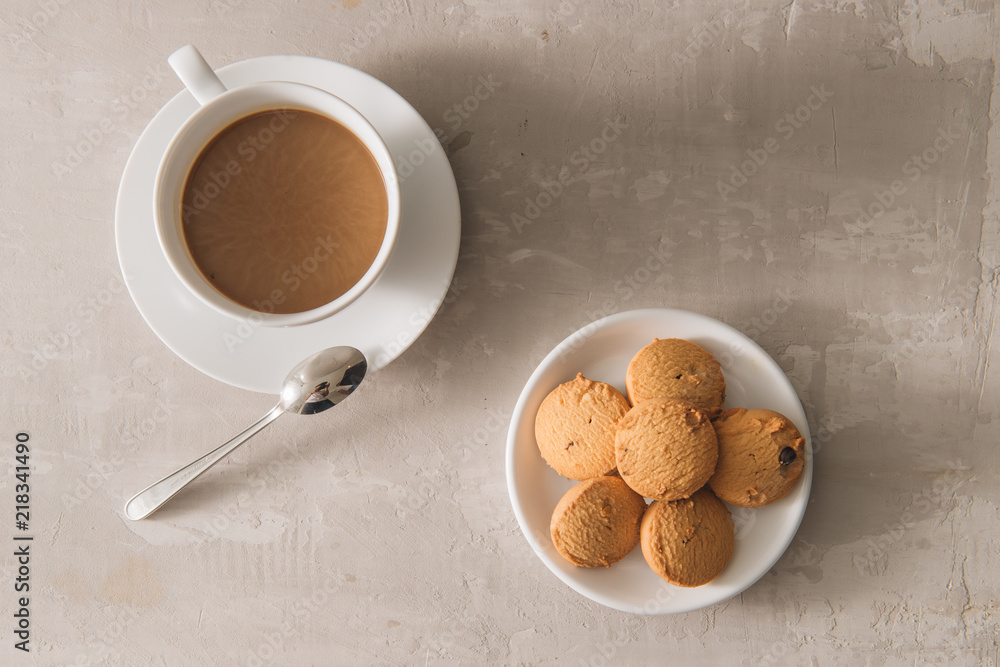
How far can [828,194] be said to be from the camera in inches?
39.6

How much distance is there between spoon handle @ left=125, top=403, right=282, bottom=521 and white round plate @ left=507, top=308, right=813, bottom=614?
1.28 ft

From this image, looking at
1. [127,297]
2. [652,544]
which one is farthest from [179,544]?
[652,544]

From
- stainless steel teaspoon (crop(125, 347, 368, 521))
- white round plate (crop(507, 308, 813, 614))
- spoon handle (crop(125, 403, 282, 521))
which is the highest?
stainless steel teaspoon (crop(125, 347, 368, 521))

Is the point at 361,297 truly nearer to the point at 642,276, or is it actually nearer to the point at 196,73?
the point at 196,73

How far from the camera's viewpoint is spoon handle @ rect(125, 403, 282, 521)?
3.15ft

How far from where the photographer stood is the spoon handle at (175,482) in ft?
3.15

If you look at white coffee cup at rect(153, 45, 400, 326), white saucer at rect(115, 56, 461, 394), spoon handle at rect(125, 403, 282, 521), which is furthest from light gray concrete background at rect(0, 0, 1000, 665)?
white coffee cup at rect(153, 45, 400, 326)

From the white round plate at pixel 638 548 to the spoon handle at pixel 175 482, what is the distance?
39cm

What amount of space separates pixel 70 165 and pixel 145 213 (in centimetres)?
26

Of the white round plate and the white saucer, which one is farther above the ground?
the white saucer

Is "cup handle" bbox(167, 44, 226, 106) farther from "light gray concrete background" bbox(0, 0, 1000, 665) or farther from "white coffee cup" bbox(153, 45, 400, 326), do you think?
"light gray concrete background" bbox(0, 0, 1000, 665)

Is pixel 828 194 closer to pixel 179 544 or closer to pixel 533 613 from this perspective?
pixel 533 613

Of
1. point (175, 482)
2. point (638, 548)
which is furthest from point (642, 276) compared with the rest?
point (175, 482)

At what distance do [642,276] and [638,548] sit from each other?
409 mm
